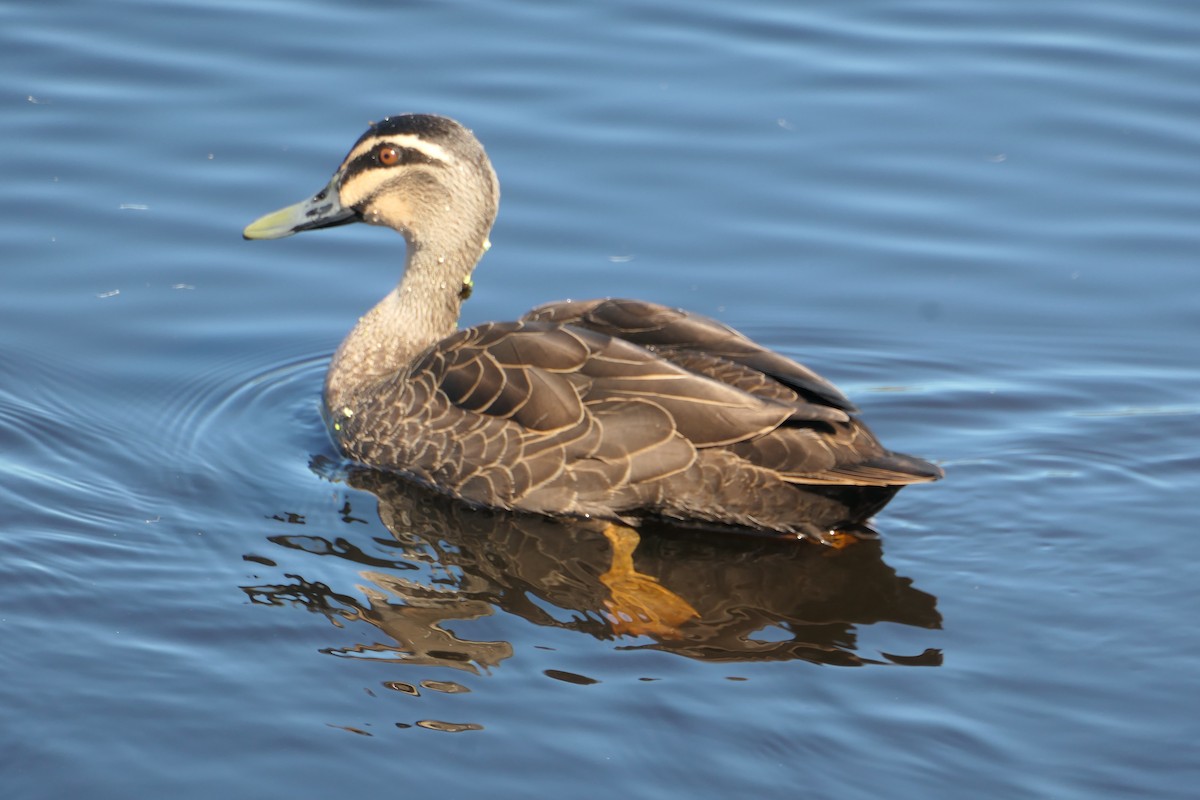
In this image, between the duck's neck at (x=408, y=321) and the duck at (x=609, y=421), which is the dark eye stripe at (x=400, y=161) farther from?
the duck's neck at (x=408, y=321)

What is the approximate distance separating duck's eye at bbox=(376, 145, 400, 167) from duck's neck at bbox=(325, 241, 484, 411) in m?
0.46

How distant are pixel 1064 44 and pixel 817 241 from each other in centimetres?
350

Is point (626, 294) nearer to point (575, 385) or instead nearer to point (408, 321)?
point (408, 321)

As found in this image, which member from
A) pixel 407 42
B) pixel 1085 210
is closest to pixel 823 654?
pixel 1085 210

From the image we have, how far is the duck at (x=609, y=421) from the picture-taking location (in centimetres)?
786

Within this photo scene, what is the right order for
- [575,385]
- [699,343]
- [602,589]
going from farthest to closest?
[699,343], [575,385], [602,589]

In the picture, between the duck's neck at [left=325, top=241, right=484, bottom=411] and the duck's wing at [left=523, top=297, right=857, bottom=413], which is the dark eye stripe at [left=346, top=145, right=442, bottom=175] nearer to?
the duck's neck at [left=325, top=241, right=484, bottom=411]

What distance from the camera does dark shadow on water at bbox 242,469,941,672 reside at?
716 cm

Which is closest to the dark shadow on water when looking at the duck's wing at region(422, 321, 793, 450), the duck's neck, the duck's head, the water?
the water

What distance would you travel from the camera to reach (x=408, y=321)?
369 inches

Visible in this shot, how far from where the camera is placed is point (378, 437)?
28.8ft

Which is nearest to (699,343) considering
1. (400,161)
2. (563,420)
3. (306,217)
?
(563,420)

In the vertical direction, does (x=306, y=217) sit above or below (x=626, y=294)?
below

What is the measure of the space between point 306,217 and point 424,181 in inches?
29.1
